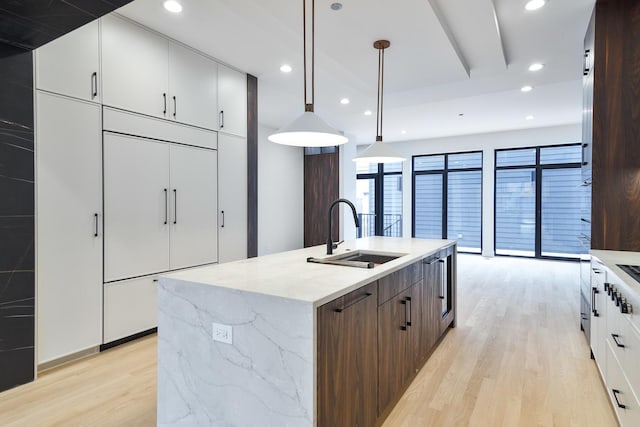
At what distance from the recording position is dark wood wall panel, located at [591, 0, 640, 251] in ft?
9.21

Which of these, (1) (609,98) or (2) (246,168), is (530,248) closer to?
(1) (609,98)

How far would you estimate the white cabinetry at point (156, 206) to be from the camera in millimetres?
3068

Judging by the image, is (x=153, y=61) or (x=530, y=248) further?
(x=530, y=248)

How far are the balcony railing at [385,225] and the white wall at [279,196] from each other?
90.5 inches

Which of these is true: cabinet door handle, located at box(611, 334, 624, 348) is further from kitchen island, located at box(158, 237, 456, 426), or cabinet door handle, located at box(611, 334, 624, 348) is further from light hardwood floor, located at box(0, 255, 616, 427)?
kitchen island, located at box(158, 237, 456, 426)

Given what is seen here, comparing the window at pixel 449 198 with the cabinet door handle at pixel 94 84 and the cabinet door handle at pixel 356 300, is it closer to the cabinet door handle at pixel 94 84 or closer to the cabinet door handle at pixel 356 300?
the cabinet door handle at pixel 356 300

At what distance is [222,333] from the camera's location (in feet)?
5.29

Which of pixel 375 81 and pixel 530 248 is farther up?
pixel 375 81

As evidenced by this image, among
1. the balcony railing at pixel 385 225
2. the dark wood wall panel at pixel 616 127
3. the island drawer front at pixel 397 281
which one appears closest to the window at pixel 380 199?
the balcony railing at pixel 385 225

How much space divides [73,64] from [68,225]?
1.23m

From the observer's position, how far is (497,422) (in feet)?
6.82

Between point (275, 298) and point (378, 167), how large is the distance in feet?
29.3

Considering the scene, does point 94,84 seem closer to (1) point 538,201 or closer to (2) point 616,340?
(2) point 616,340

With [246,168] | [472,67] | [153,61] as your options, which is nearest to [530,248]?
[472,67]
